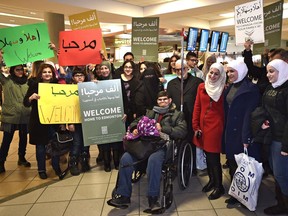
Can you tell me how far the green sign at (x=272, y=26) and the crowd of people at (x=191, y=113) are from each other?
0.94ft

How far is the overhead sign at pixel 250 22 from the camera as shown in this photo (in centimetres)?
315

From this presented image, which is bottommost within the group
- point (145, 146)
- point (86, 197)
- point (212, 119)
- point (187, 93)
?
point (86, 197)

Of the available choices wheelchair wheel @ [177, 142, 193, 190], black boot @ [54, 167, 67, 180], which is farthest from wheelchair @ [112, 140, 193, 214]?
black boot @ [54, 167, 67, 180]

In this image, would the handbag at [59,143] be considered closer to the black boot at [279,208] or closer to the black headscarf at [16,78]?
the black headscarf at [16,78]

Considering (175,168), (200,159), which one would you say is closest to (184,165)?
(175,168)

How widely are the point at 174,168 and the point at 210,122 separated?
0.62m

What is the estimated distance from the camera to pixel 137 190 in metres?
3.20

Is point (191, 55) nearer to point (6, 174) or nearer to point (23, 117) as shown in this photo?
point (23, 117)

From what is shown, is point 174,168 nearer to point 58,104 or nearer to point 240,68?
point 240,68

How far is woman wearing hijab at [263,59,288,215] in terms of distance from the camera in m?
2.21

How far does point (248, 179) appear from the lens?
2.42 meters

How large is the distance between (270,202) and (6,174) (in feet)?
11.2

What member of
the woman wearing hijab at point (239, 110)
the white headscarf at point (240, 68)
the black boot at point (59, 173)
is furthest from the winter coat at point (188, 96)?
the black boot at point (59, 173)

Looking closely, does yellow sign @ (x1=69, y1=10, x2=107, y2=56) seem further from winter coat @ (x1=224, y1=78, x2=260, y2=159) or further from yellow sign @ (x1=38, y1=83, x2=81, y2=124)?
winter coat @ (x1=224, y1=78, x2=260, y2=159)
